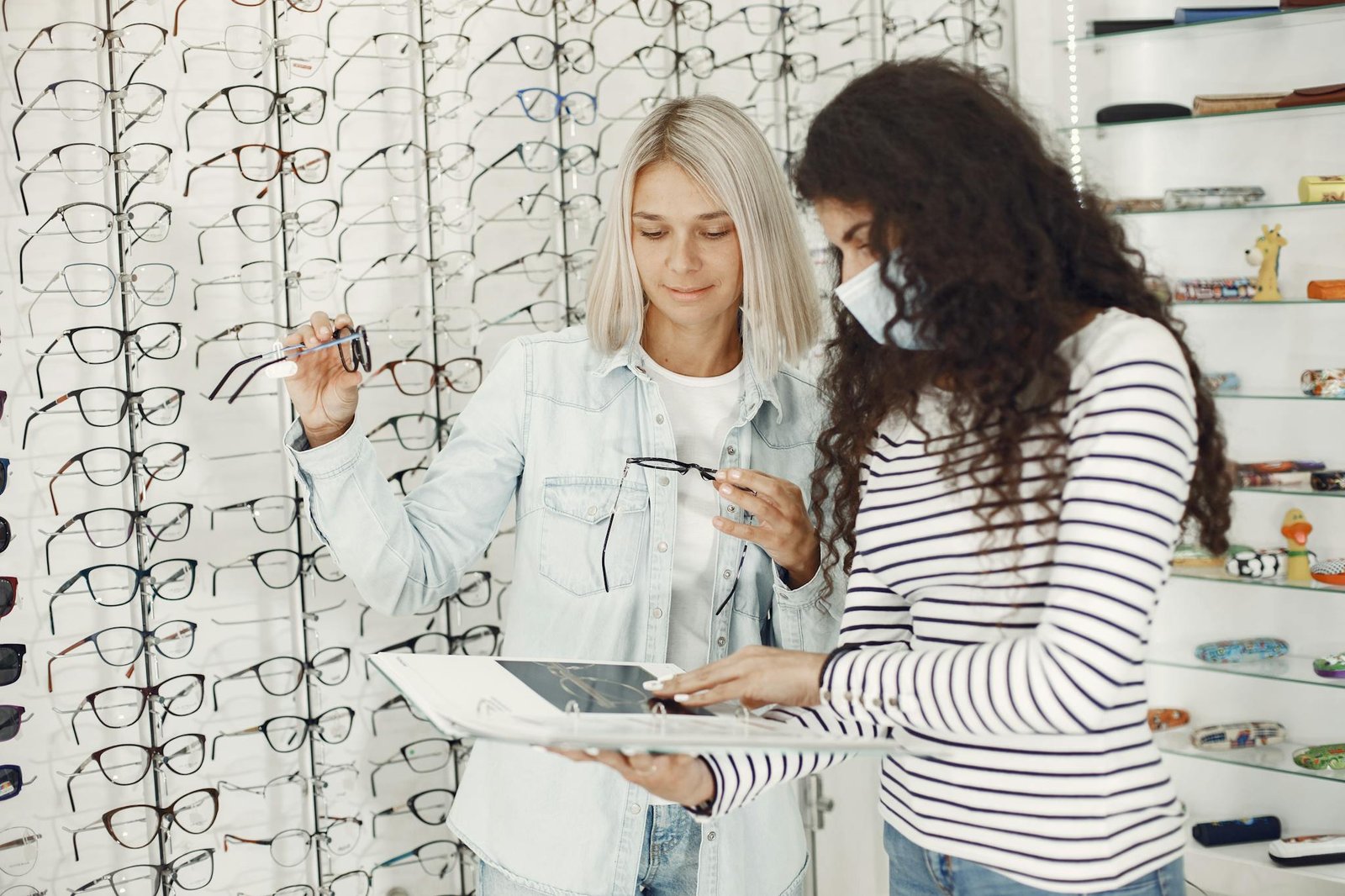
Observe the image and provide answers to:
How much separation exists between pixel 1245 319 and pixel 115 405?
221cm

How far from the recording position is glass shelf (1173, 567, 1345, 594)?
242cm

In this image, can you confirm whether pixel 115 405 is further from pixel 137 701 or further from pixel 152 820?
pixel 152 820

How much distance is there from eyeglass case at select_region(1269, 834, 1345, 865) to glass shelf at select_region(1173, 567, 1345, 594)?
0.49 metres

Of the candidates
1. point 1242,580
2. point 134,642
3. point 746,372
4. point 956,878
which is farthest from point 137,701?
point 1242,580

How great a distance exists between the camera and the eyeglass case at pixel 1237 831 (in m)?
2.55

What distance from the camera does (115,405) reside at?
1926mm

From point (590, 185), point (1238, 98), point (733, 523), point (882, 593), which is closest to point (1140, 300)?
point (882, 593)

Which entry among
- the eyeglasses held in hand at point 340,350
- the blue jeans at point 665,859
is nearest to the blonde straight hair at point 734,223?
the eyeglasses held in hand at point 340,350

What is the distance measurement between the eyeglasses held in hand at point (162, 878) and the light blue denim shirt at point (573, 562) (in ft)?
2.12

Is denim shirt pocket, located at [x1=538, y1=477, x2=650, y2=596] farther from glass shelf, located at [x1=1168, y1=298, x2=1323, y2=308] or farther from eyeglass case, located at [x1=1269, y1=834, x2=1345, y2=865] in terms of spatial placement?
eyeglass case, located at [x1=1269, y1=834, x2=1345, y2=865]

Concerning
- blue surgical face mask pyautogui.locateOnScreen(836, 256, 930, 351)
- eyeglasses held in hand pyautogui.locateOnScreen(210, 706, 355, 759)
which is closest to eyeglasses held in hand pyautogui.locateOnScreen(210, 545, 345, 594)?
eyeglasses held in hand pyautogui.locateOnScreen(210, 706, 355, 759)

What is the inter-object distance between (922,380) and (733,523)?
1.16 feet

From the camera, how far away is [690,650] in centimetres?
158

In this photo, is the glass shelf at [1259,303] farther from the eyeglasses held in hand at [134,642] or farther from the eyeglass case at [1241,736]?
the eyeglasses held in hand at [134,642]
